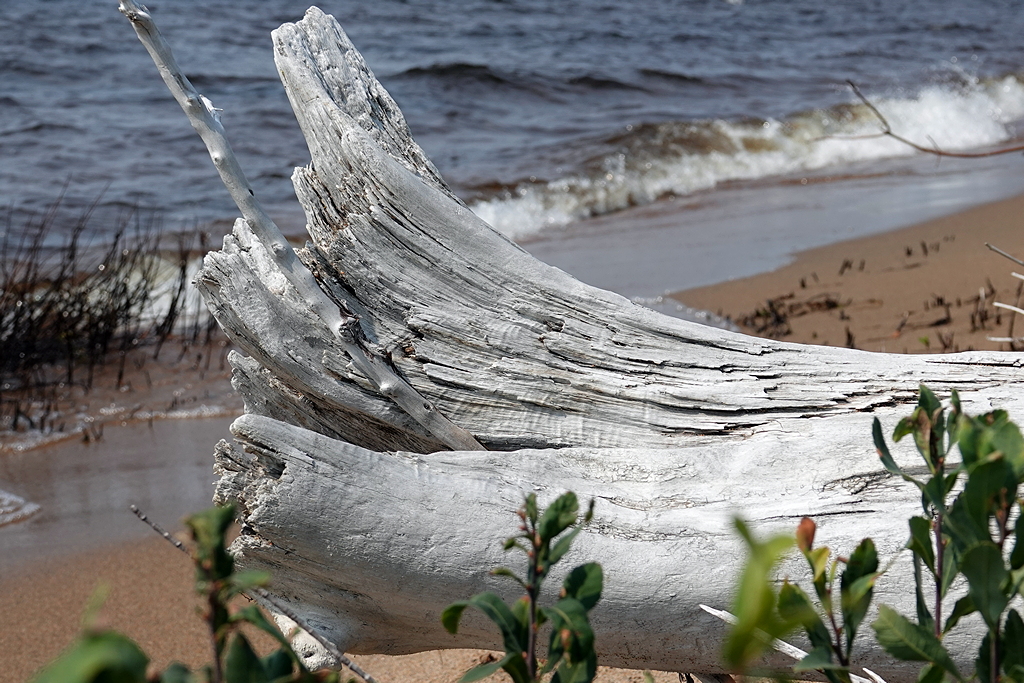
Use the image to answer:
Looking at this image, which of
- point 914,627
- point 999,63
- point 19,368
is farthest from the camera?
point 999,63

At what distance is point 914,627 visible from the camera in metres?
0.79

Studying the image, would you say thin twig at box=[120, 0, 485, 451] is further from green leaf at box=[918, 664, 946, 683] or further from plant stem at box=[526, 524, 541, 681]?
green leaf at box=[918, 664, 946, 683]

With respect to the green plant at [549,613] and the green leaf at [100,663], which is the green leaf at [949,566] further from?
the green leaf at [100,663]

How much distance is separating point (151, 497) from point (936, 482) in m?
3.68

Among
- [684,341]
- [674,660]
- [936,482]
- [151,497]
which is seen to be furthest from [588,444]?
[151,497]

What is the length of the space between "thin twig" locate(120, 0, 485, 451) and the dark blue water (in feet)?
17.2

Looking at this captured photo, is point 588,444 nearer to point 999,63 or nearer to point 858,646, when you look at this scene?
point 858,646

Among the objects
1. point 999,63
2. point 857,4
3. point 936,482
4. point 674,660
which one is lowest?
point 674,660

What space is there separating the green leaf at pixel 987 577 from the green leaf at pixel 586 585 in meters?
0.33

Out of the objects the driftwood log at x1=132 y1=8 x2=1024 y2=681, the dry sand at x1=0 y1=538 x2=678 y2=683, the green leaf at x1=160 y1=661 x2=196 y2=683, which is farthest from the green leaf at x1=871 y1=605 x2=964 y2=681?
the dry sand at x1=0 y1=538 x2=678 y2=683

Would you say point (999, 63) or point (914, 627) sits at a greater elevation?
point (999, 63)

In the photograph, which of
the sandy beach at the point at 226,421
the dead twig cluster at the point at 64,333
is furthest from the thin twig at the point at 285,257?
the dead twig cluster at the point at 64,333

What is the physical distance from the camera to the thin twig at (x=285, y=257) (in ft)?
5.93

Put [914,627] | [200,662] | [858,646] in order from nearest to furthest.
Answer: [914,627] → [858,646] → [200,662]
